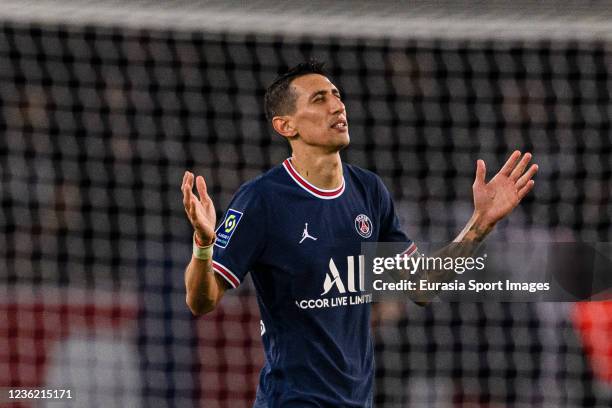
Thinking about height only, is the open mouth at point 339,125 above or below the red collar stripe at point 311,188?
above

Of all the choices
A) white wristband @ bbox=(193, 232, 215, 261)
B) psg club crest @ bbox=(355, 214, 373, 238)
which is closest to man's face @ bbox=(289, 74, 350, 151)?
psg club crest @ bbox=(355, 214, 373, 238)

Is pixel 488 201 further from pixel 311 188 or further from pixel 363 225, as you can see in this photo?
pixel 311 188

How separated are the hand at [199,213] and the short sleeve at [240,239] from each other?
Result: 17 centimetres

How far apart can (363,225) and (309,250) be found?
266mm

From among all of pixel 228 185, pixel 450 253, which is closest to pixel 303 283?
pixel 450 253

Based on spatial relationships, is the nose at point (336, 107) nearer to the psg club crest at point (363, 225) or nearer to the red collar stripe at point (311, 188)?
the red collar stripe at point (311, 188)

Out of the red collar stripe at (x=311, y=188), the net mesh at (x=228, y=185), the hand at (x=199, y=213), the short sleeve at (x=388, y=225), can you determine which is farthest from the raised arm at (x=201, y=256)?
the net mesh at (x=228, y=185)

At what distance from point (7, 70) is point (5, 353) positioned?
10.3ft

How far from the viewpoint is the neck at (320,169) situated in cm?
399

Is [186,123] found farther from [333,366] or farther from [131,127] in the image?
[333,366]

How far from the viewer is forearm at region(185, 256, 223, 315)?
358 cm

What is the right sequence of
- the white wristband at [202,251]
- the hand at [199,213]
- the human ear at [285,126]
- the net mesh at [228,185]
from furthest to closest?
the net mesh at [228,185] → the human ear at [285,126] → the white wristband at [202,251] → the hand at [199,213]

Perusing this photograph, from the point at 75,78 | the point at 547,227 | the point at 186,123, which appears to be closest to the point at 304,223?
the point at 547,227

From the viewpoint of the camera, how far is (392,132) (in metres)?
8.82
